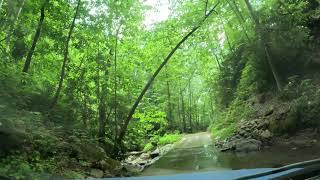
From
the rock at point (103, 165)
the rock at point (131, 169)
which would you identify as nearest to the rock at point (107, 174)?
the rock at point (103, 165)

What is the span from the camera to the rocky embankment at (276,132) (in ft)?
42.0

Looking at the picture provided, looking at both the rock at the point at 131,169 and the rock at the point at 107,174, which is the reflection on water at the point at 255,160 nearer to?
the rock at the point at 131,169

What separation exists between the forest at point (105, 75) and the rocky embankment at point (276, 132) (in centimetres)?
6

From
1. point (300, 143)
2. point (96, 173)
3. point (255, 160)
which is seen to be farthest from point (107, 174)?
point (300, 143)

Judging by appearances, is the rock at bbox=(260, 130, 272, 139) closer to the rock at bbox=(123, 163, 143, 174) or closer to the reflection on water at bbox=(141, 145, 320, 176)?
the reflection on water at bbox=(141, 145, 320, 176)

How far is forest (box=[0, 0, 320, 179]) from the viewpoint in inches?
336

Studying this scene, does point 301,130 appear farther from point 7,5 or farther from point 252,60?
point 7,5

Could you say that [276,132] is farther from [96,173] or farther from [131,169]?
[96,173]

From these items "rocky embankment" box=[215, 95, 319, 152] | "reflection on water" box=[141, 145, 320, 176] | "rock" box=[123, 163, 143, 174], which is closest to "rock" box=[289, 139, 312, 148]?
"rocky embankment" box=[215, 95, 319, 152]

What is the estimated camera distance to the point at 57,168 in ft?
26.1

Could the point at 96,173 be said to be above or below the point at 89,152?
below

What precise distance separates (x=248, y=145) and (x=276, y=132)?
4.55ft

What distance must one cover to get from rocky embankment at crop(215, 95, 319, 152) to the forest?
6 centimetres

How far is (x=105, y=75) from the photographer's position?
1339cm
